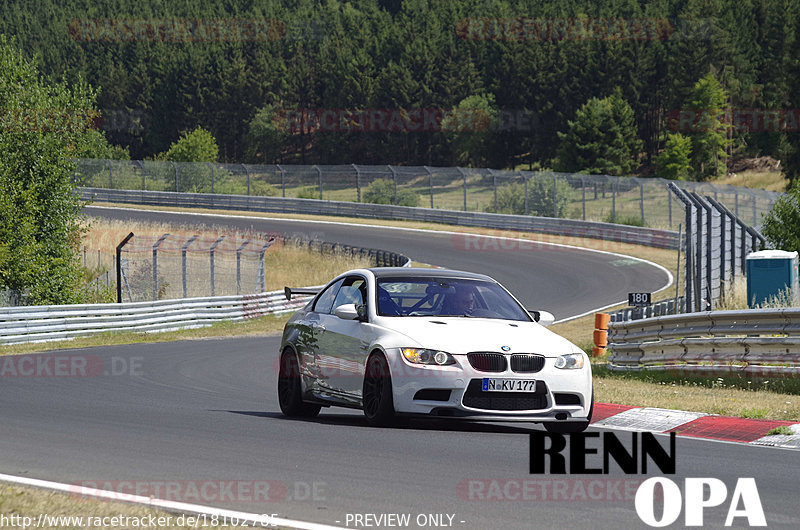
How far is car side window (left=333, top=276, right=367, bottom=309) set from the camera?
1115 centimetres

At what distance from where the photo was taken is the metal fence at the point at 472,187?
52219 mm

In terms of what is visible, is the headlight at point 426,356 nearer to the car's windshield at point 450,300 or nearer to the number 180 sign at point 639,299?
the car's windshield at point 450,300

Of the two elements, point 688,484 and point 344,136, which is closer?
point 688,484

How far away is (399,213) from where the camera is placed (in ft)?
194

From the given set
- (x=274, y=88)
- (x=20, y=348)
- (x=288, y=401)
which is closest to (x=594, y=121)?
(x=274, y=88)

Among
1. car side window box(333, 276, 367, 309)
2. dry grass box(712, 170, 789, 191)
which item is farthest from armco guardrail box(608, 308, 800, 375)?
dry grass box(712, 170, 789, 191)

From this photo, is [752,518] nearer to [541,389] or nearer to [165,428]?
[541,389]

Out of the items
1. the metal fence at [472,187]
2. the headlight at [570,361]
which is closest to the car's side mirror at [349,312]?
the headlight at [570,361]

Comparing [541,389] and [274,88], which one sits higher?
[274,88]

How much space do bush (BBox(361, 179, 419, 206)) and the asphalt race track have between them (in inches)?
1917

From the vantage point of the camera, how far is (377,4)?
173125mm

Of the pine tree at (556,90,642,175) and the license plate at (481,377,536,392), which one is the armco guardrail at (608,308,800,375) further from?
the pine tree at (556,90,642,175)

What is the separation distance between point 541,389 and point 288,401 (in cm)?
303

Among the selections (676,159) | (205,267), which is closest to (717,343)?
(205,267)
